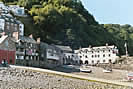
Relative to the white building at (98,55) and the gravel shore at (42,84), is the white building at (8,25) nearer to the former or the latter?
the white building at (98,55)

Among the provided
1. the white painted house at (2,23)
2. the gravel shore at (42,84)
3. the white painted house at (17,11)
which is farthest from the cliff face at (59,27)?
the gravel shore at (42,84)

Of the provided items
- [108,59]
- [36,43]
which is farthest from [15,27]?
[108,59]

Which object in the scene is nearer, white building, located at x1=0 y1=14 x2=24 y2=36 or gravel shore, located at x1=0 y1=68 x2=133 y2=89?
gravel shore, located at x1=0 y1=68 x2=133 y2=89

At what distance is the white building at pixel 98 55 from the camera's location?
64.8m

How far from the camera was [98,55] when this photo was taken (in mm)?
66562

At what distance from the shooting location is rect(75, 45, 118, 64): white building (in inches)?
2552

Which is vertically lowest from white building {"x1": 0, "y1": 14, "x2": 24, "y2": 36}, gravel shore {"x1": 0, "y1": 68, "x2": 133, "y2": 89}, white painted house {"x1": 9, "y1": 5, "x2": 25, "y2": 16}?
gravel shore {"x1": 0, "y1": 68, "x2": 133, "y2": 89}

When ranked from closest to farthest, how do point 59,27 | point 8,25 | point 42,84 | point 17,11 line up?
point 42,84, point 8,25, point 17,11, point 59,27

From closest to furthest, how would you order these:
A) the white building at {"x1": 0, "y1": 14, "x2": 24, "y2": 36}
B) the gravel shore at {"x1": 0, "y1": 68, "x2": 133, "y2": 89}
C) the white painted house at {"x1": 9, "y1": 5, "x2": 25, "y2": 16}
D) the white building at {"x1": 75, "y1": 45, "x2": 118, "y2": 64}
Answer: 1. the gravel shore at {"x1": 0, "y1": 68, "x2": 133, "y2": 89}
2. the white building at {"x1": 0, "y1": 14, "x2": 24, "y2": 36}
3. the white building at {"x1": 75, "y1": 45, "x2": 118, "y2": 64}
4. the white painted house at {"x1": 9, "y1": 5, "x2": 25, "y2": 16}

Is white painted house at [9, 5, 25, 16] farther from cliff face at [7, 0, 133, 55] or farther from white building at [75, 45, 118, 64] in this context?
white building at [75, 45, 118, 64]

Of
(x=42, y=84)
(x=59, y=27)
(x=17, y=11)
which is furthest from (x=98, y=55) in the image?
(x=42, y=84)

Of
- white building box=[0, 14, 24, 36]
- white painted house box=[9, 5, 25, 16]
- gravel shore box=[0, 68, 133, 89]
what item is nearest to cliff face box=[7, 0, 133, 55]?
white painted house box=[9, 5, 25, 16]

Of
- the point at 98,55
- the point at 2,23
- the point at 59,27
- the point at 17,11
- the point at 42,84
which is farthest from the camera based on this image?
the point at 59,27

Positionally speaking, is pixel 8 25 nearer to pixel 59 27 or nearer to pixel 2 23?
pixel 2 23
